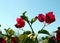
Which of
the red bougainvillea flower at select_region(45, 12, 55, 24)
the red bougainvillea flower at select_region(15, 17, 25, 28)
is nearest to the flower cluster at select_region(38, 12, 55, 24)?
the red bougainvillea flower at select_region(45, 12, 55, 24)

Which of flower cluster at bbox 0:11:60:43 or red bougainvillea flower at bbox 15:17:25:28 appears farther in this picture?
red bougainvillea flower at bbox 15:17:25:28

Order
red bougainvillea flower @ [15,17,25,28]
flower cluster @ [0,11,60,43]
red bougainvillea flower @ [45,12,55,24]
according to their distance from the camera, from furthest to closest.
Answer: red bougainvillea flower @ [15,17,25,28] < red bougainvillea flower @ [45,12,55,24] < flower cluster @ [0,11,60,43]

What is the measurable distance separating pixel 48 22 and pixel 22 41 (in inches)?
17.9

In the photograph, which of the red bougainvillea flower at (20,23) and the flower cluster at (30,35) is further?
the red bougainvillea flower at (20,23)

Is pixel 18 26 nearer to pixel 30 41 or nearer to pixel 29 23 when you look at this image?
pixel 29 23

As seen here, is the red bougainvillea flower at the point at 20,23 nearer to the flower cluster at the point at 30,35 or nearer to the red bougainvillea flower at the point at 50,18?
the flower cluster at the point at 30,35

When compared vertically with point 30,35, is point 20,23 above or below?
above

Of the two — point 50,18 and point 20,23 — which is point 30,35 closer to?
point 50,18

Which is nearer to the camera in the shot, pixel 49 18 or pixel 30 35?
pixel 30 35

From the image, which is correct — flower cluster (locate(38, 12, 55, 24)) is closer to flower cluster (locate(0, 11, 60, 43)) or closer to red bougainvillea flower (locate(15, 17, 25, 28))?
flower cluster (locate(0, 11, 60, 43))

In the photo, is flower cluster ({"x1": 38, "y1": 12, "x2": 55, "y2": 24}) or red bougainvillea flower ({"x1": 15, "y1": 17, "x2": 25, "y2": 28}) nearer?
flower cluster ({"x1": 38, "y1": 12, "x2": 55, "y2": 24})

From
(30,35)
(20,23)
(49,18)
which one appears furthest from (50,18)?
(20,23)

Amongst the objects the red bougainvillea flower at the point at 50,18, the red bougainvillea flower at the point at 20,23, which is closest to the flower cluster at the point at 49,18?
the red bougainvillea flower at the point at 50,18

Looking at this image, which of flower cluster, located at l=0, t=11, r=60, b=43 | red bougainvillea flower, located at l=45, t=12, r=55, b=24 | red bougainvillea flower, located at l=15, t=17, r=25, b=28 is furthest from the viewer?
red bougainvillea flower, located at l=15, t=17, r=25, b=28
